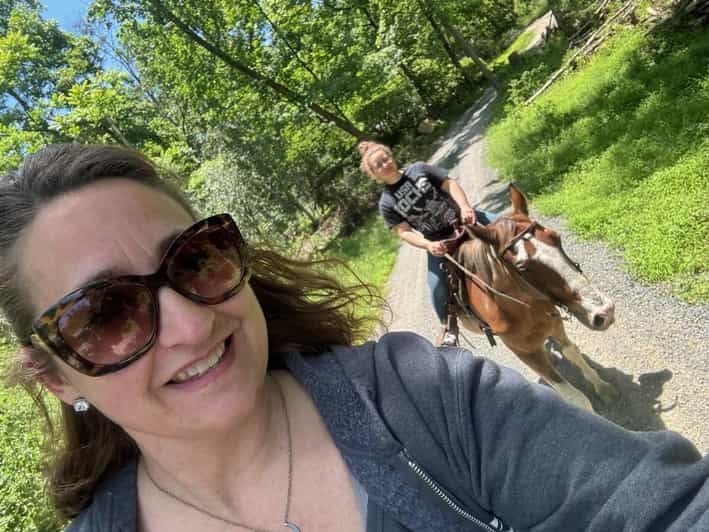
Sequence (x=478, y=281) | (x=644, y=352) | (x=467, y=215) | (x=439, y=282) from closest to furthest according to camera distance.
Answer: (x=478, y=281) → (x=644, y=352) → (x=467, y=215) → (x=439, y=282)

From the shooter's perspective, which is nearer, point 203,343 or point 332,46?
point 203,343

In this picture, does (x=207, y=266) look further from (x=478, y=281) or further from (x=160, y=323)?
(x=478, y=281)

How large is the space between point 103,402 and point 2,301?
48 centimetres

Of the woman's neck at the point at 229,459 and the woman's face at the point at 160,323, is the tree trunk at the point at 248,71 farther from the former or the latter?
the woman's neck at the point at 229,459

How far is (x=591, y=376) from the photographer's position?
4.15m

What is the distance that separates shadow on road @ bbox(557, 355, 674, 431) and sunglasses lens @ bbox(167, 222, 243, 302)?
11.7ft

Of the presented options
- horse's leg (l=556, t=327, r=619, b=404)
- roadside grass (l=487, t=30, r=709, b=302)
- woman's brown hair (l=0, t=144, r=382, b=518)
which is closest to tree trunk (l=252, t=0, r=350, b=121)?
roadside grass (l=487, t=30, r=709, b=302)

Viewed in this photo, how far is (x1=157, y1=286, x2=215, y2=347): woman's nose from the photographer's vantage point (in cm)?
134

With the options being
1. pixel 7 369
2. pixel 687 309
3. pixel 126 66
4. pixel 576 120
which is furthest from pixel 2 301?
pixel 126 66

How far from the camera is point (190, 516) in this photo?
1.57m

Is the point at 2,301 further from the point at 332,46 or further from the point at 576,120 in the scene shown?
the point at 332,46

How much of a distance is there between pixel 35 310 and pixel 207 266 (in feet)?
1.70

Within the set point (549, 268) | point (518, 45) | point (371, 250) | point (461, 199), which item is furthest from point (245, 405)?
point (518, 45)

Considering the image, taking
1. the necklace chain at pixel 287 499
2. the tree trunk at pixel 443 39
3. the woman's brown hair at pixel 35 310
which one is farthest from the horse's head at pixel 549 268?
the tree trunk at pixel 443 39
